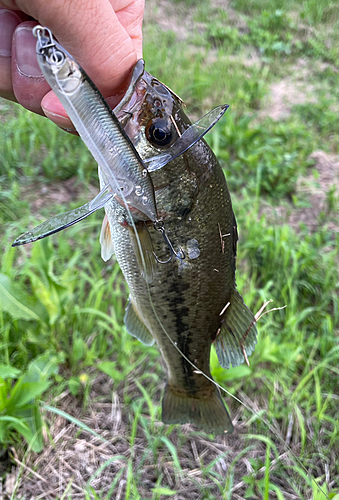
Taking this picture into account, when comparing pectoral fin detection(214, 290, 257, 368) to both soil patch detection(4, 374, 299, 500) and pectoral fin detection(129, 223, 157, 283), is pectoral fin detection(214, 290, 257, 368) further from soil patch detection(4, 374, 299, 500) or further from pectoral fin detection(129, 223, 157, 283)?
soil patch detection(4, 374, 299, 500)

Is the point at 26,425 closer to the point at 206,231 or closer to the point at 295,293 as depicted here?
the point at 206,231

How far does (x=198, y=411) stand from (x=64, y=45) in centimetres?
157

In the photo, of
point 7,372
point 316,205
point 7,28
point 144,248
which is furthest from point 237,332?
point 316,205

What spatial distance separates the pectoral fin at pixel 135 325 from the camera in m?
1.75

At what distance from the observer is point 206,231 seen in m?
1.35

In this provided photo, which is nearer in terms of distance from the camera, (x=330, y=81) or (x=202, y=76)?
(x=202, y=76)

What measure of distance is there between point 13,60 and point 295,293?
2.27 metres

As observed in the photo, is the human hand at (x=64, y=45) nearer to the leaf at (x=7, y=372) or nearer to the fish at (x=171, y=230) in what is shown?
the fish at (x=171, y=230)

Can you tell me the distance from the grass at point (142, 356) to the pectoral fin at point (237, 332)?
0.37m

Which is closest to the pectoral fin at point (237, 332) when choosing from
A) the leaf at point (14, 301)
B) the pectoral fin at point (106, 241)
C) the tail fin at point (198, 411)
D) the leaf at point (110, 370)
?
the tail fin at point (198, 411)

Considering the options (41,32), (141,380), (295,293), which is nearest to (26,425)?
(141,380)

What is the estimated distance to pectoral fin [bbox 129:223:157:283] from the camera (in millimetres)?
1233

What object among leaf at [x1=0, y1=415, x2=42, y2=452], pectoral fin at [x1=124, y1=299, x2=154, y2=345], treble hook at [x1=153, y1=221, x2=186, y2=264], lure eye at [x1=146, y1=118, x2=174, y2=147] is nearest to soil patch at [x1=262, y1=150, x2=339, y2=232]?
pectoral fin at [x1=124, y1=299, x2=154, y2=345]

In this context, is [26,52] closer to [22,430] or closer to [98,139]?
[98,139]
